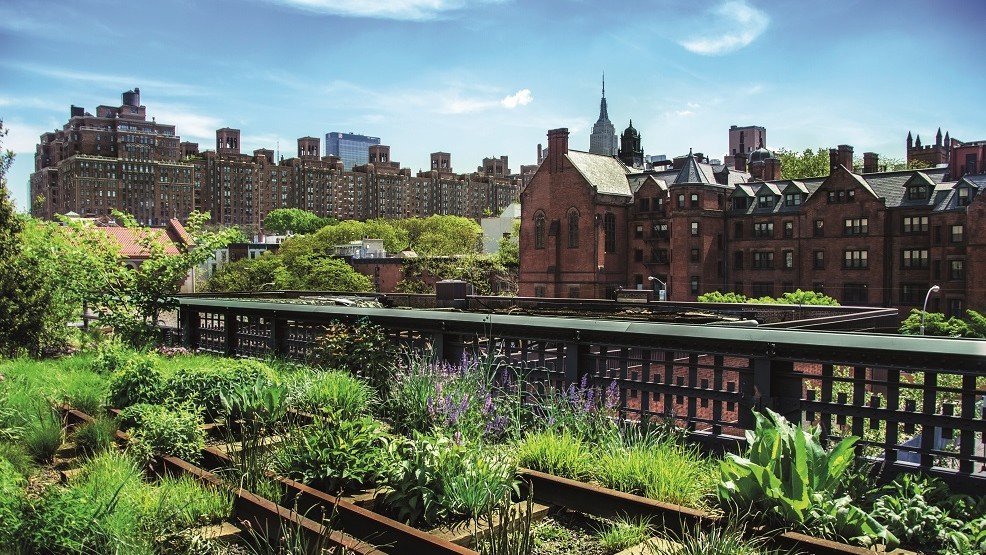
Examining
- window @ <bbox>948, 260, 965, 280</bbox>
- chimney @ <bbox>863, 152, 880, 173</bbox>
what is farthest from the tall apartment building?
window @ <bbox>948, 260, 965, 280</bbox>

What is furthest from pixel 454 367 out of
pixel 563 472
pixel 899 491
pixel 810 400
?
pixel 899 491

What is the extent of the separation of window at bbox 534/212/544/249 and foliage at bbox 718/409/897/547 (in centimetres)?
6870

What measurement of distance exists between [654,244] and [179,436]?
6790cm

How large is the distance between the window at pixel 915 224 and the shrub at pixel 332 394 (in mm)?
61918

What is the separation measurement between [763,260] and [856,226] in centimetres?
861

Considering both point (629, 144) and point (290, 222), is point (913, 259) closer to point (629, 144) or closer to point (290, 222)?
point (629, 144)

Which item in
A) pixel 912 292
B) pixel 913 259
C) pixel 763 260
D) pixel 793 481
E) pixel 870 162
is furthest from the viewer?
pixel 870 162

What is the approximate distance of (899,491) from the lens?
4.62 meters

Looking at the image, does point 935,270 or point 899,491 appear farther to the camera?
point 935,270

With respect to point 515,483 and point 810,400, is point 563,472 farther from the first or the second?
point 810,400

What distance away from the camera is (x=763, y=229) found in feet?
223

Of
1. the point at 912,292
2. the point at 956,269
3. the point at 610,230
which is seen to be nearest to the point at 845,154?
the point at 912,292

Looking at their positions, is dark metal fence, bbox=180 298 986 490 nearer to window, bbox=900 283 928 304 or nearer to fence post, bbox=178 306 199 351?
fence post, bbox=178 306 199 351

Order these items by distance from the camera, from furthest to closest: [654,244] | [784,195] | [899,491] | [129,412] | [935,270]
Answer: [654,244] → [784,195] → [935,270] → [129,412] → [899,491]
